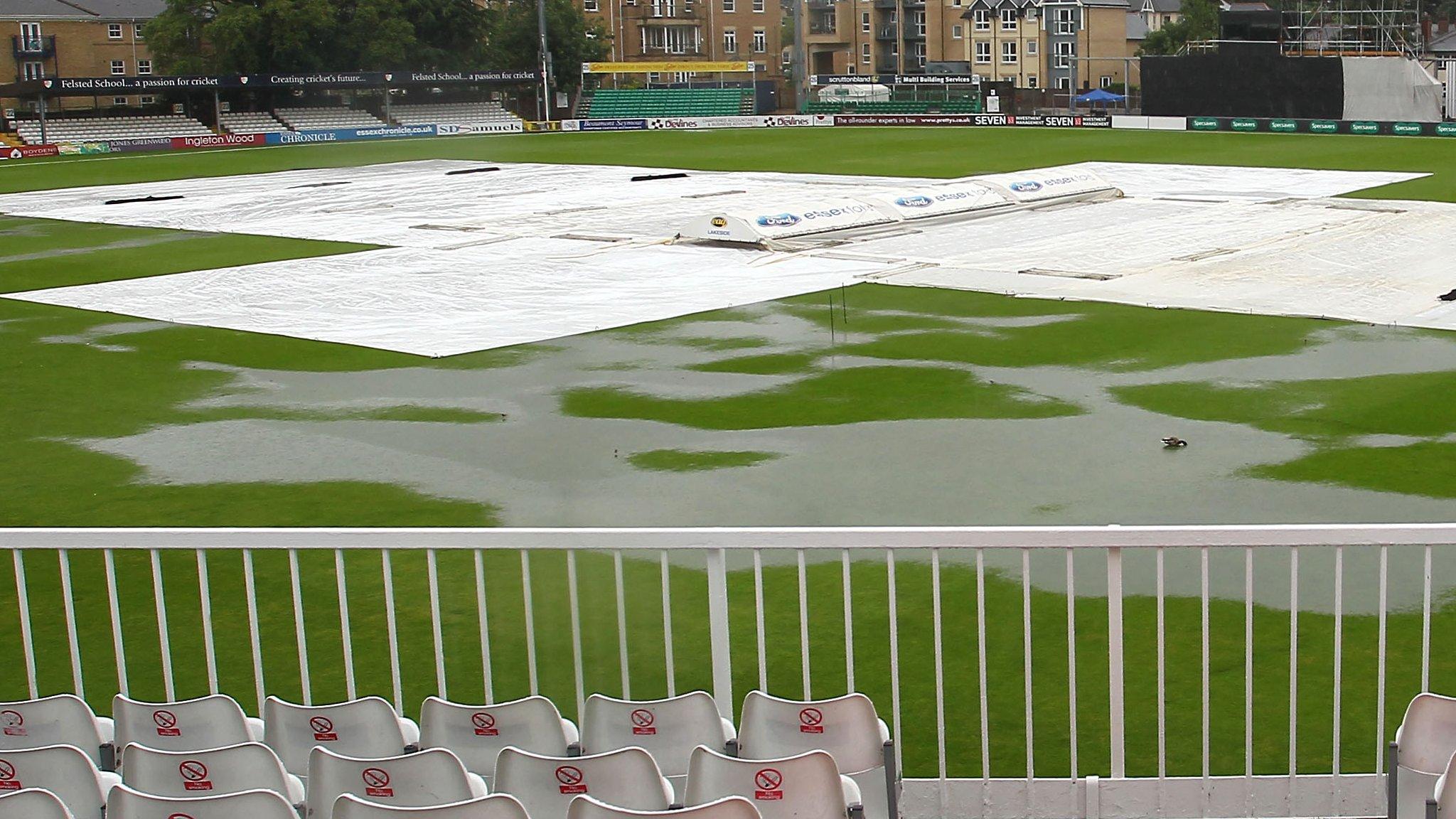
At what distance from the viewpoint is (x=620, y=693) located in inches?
361

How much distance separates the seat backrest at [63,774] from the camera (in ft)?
18.9

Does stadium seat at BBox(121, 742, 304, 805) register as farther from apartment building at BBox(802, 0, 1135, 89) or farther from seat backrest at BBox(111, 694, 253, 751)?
apartment building at BBox(802, 0, 1135, 89)

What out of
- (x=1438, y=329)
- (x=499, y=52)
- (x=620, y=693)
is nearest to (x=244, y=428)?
(x=620, y=693)

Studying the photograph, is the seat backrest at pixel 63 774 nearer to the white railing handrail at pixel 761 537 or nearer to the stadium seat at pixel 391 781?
the stadium seat at pixel 391 781

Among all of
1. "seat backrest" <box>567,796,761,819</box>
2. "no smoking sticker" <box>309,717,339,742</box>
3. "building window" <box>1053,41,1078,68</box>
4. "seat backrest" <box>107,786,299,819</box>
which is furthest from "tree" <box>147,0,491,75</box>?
"seat backrest" <box>567,796,761,819</box>

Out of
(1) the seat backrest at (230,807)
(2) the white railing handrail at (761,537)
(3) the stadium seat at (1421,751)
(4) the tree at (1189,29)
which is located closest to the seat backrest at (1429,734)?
(3) the stadium seat at (1421,751)

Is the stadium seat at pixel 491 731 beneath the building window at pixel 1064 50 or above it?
beneath

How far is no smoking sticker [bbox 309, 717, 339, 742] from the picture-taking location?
6324 mm

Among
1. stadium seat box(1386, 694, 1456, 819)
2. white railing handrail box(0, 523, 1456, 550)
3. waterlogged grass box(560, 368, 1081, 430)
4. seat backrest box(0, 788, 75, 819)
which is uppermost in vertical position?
white railing handrail box(0, 523, 1456, 550)

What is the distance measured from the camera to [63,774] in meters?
5.76

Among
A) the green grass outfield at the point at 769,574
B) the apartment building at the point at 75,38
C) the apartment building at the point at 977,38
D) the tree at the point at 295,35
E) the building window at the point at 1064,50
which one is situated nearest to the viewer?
the green grass outfield at the point at 769,574

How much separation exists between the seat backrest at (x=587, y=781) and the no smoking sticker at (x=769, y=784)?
1.06ft

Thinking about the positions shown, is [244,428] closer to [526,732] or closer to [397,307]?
[397,307]

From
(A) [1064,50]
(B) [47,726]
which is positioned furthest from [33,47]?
(B) [47,726]
